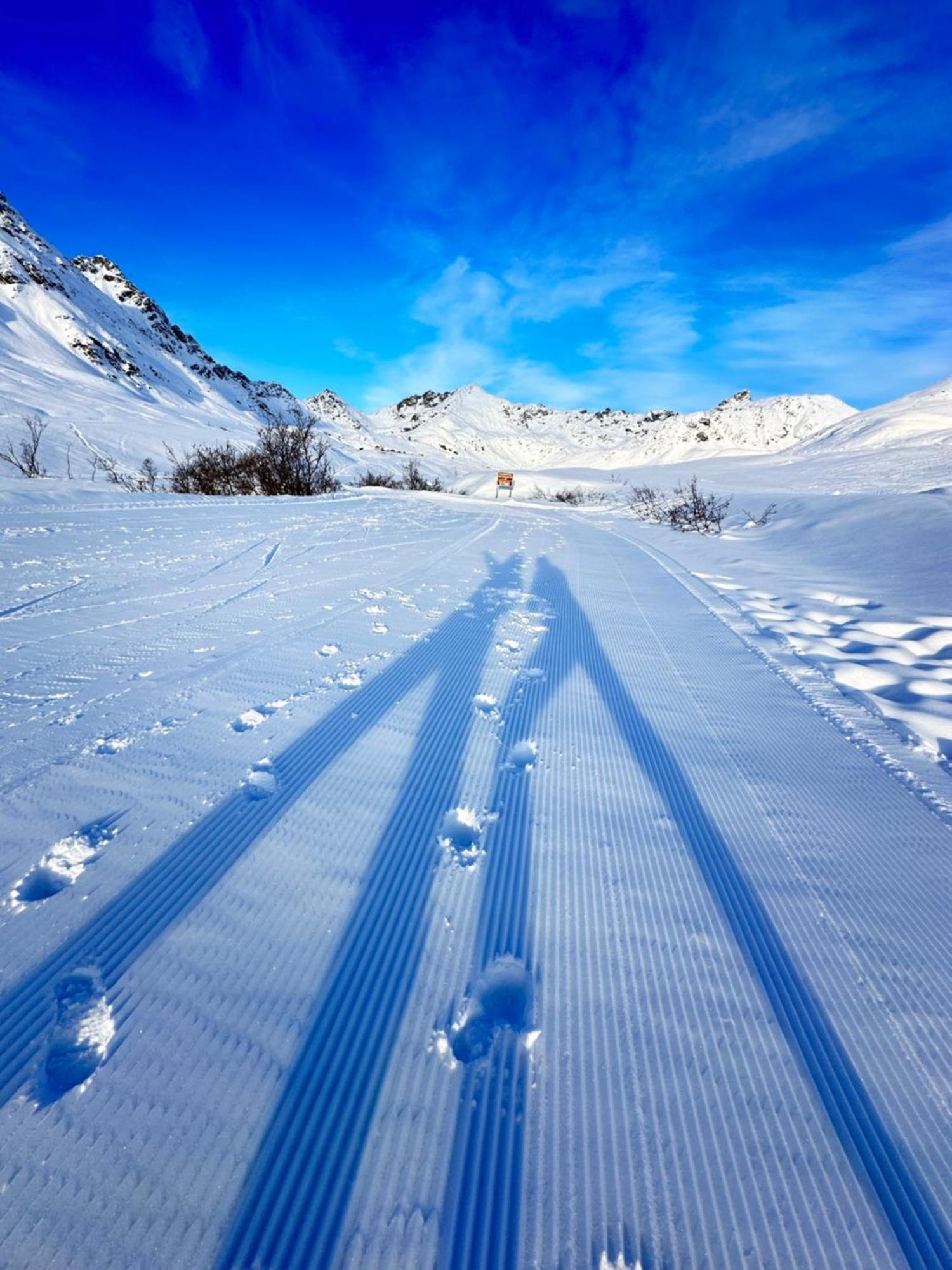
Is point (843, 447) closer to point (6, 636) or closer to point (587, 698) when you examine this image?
point (587, 698)

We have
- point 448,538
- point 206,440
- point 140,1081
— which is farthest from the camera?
point 206,440

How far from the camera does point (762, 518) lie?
359 inches

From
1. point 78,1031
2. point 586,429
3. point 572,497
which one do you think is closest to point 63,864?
point 78,1031

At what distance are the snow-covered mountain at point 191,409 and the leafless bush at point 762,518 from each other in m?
17.1

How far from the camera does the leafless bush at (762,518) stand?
349 inches

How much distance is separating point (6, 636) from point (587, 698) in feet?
9.39

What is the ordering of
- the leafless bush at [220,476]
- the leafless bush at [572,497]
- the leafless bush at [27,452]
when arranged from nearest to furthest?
1. the leafless bush at [27,452]
2. the leafless bush at [220,476]
3. the leafless bush at [572,497]

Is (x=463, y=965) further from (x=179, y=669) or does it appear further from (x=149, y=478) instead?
(x=149, y=478)

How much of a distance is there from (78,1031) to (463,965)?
27.8 inches

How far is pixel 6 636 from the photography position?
2484 millimetres

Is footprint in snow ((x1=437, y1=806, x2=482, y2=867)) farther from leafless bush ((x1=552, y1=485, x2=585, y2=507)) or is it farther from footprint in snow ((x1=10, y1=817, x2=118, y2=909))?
leafless bush ((x1=552, y1=485, x2=585, y2=507))

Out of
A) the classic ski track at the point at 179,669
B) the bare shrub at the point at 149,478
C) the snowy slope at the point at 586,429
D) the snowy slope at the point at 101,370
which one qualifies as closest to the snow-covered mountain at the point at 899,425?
the classic ski track at the point at 179,669

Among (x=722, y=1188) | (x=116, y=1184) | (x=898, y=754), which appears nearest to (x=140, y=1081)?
(x=116, y=1184)

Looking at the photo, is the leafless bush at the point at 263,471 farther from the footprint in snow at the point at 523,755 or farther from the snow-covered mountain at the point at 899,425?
the snow-covered mountain at the point at 899,425
